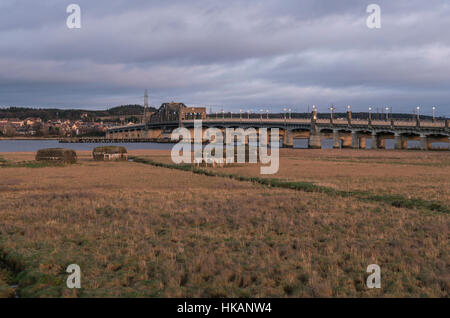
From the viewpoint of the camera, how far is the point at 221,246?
13008mm

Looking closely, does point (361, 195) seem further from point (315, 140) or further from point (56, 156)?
point (315, 140)

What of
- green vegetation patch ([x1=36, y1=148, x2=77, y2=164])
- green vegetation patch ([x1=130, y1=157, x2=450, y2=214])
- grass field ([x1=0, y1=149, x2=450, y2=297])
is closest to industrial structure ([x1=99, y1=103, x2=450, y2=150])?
green vegetation patch ([x1=130, y1=157, x2=450, y2=214])

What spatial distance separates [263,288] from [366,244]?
16.5 ft

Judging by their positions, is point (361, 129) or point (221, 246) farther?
point (361, 129)

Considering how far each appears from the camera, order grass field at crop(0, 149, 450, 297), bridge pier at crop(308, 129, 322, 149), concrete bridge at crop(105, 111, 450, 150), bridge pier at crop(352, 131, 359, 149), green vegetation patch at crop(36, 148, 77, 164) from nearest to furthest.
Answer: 1. grass field at crop(0, 149, 450, 297)
2. green vegetation patch at crop(36, 148, 77, 164)
3. concrete bridge at crop(105, 111, 450, 150)
4. bridge pier at crop(352, 131, 359, 149)
5. bridge pier at crop(308, 129, 322, 149)

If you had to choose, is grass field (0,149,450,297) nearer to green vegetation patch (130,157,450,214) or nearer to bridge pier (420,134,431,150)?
green vegetation patch (130,157,450,214)

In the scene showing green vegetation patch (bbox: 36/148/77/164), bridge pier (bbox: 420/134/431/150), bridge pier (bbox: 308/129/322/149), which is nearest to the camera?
green vegetation patch (bbox: 36/148/77/164)

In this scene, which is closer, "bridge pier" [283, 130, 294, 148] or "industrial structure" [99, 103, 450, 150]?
"industrial structure" [99, 103, 450, 150]

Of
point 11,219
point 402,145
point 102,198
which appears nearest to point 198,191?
point 102,198

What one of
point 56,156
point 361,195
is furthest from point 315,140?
point 361,195

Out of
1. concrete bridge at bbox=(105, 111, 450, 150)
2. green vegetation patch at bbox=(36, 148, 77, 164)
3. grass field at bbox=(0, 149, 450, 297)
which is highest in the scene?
concrete bridge at bbox=(105, 111, 450, 150)

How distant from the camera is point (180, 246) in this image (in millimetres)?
13039

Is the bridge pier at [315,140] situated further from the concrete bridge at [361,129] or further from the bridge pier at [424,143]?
the bridge pier at [424,143]

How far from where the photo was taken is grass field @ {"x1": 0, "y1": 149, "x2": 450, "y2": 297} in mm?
9805
